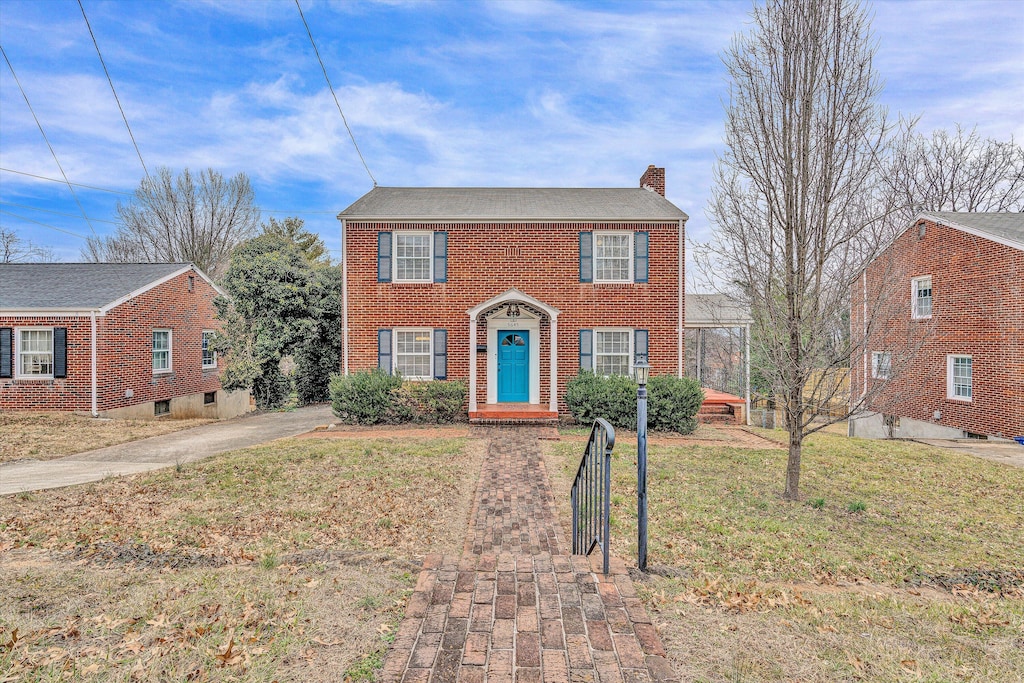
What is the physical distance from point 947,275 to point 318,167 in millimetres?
32108

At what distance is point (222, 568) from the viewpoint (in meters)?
4.39

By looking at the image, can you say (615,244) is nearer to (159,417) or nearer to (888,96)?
(888,96)

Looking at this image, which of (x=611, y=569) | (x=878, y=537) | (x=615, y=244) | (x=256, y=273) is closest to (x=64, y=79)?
(x=256, y=273)

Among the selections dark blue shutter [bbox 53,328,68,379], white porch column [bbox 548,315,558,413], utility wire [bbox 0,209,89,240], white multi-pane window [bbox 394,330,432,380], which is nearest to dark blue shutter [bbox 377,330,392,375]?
white multi-pane window [bbox 394,330,432,380]

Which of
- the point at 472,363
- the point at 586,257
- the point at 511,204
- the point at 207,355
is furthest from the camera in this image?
the point at 207,355

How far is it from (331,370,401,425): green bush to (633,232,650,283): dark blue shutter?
23.4 ft

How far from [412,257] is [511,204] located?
3.40 m

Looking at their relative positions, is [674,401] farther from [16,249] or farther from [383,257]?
[16,249]

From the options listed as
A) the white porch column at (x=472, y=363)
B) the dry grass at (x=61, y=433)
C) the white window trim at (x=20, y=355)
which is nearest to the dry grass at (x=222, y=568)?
the dry grass at (x=61, y=433)

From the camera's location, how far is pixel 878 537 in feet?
18.8

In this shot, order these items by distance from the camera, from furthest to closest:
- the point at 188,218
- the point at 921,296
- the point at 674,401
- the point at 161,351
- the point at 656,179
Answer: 1. the point at 188,218
2. the point at 161,351
3. the point at 656,179
4. the point at 921,296
5. the point at 674,401

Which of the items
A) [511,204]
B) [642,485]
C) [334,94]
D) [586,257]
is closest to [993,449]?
[586,257]

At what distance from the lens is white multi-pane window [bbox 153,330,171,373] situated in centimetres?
1641

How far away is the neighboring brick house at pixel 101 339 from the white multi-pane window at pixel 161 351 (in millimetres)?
34
